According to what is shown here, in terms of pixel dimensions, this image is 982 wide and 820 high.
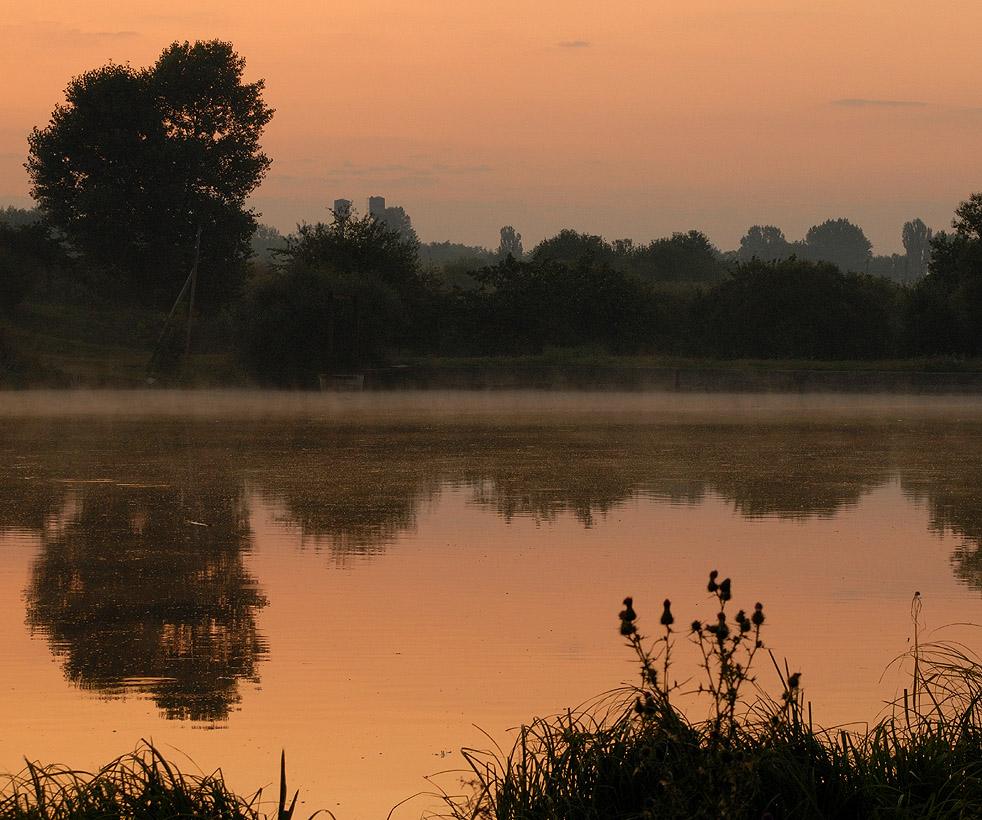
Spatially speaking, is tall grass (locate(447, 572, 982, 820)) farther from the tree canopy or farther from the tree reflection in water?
the tree canopy

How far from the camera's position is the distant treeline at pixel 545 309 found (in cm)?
6081

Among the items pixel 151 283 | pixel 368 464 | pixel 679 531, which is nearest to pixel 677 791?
pixel 679 531

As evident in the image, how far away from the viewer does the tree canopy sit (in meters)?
75.4

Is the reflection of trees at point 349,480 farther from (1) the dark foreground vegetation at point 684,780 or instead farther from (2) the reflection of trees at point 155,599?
(1) the dark foreground vegetation at point 684,780

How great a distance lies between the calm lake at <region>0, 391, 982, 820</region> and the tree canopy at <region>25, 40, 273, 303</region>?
52.5 meters

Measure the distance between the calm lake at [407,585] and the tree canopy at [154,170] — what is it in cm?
5249

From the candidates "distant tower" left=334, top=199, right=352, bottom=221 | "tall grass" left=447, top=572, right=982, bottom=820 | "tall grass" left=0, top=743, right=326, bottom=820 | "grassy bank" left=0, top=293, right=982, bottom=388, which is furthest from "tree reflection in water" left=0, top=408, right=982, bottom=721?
"distant tower" left=334, top=199, right=352, bottom=221

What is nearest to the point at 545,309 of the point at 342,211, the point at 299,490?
the point at 342,211

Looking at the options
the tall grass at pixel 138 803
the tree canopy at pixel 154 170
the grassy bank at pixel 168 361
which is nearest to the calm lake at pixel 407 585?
the tall grass at pixel 138 803

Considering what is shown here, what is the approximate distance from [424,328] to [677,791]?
64032mm

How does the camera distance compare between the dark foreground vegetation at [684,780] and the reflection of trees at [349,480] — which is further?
the reflection of trees at [349,480]

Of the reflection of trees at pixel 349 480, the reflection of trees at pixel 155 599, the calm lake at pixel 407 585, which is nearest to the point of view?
the calm lake at pixel 407 585

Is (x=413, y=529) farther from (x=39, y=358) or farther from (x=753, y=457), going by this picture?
(x=39, y=358)

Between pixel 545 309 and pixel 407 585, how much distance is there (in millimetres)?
57782
